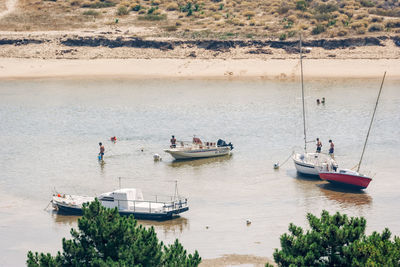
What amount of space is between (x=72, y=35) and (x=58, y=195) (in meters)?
45.4

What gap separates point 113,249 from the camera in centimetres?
2252

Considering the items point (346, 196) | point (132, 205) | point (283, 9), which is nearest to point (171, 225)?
point (132, 205)

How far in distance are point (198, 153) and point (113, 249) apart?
22337 millimetres

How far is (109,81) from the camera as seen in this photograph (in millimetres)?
71188

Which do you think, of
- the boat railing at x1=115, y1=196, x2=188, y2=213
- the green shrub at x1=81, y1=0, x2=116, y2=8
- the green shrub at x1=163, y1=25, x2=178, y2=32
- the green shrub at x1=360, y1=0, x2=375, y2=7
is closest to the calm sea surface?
the boat railing at x1=115, y1=196, x2=188, y2=213

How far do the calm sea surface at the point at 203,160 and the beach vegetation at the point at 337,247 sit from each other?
7268 mm

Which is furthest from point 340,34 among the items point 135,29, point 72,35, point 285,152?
point 285,152

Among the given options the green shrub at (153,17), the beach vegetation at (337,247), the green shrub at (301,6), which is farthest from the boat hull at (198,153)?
the green shrub at (301,6)

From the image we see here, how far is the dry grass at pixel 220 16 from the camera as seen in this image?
7794 cm

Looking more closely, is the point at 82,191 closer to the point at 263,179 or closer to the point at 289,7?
the point at 263,179

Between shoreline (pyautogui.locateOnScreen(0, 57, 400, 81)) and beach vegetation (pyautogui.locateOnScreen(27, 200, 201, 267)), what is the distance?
4798cm

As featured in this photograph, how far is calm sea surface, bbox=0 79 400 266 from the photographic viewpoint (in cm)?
3300

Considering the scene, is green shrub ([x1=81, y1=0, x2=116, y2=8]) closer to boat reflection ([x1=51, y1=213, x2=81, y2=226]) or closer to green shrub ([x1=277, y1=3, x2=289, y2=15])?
green shrub ([x1=277, y1=3, x2=289, y2=15])

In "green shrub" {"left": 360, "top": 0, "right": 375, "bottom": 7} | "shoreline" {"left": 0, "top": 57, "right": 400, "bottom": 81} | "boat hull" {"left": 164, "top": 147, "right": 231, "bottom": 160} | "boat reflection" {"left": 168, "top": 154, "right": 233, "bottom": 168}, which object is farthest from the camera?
"green shrub" {"left": 360, "top": 0, "right": 375, "bottom": 7}
